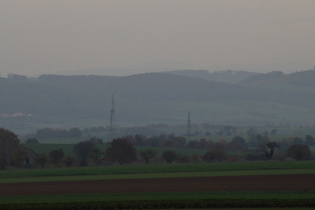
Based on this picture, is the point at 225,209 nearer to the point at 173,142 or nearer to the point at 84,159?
the point at 84,159

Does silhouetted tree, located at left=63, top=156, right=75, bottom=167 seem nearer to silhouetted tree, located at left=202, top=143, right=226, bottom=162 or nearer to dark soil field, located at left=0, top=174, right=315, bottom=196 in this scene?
silhouetted tree, located at left=202, top=143, right=226, bottom=162

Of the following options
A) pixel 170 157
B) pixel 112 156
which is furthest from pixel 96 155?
pixel 170 157

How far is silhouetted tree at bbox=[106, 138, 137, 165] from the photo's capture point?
352ft

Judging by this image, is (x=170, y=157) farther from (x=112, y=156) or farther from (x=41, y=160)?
(x=41, y=160)

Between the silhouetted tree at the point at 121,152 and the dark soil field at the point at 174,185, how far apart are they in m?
36.3

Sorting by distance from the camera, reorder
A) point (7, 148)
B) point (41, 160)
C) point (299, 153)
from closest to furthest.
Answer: point (41, 160) → point (299, 153) → point (7, 148)

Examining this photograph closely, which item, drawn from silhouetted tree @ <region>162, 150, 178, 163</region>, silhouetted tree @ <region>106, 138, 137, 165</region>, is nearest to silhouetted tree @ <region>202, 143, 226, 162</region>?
silhouetted tree @ <region>162, 150, 178, 163</region>

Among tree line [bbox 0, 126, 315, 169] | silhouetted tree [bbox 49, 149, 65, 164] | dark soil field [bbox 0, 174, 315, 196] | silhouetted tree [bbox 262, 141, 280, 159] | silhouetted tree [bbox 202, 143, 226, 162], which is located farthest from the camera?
silhouetted tree [bbox 202, 143, 226, 162]

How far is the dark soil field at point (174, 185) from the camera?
191 feet

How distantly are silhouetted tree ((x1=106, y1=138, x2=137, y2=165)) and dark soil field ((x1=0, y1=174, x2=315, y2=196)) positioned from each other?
36295 mm

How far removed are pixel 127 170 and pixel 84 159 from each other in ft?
75.9

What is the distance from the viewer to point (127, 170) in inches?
3440

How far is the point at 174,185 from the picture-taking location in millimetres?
62844

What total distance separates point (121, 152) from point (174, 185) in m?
44.9
